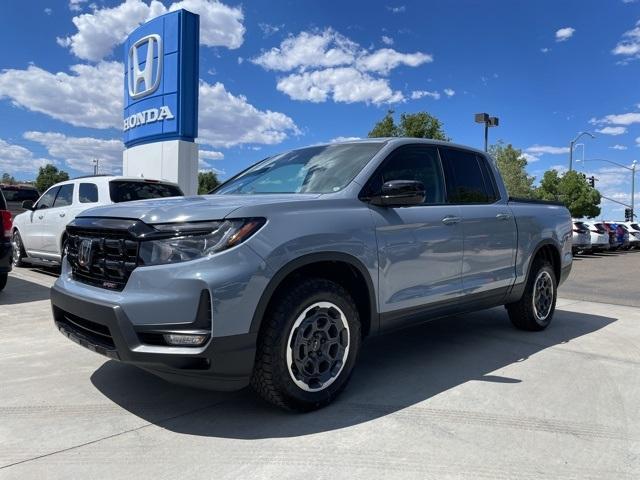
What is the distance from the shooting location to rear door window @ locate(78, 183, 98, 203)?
8461mm

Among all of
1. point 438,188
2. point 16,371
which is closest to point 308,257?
point 438,188

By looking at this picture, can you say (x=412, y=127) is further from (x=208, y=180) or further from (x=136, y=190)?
(x=208, y=180)

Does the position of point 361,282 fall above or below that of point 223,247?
below

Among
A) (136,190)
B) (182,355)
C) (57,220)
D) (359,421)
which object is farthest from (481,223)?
(57,220)

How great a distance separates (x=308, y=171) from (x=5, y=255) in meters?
5.04

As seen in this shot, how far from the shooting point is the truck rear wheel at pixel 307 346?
319cm

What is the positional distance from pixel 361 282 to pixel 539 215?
2987mm

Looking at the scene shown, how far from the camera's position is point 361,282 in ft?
12.4

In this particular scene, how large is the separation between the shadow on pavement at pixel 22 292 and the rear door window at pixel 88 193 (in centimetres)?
151

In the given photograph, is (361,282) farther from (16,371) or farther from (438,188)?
(16,371)

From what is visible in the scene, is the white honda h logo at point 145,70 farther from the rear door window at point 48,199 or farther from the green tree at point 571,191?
the green tree at point 571,191

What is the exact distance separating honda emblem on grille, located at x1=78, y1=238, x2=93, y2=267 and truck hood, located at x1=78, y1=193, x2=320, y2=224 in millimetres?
187

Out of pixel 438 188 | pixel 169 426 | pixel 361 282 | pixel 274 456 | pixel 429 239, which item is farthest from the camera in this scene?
pixel 438 188

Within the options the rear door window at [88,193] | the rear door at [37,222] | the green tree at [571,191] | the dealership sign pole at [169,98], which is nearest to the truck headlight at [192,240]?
the rear door window at [88,193]
